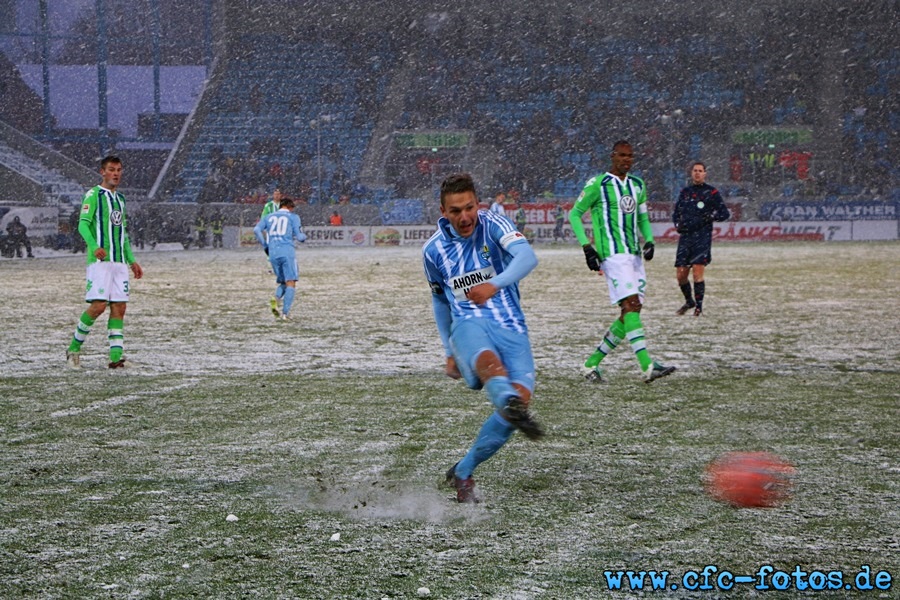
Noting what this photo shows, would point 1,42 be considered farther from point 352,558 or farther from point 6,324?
point 352,558

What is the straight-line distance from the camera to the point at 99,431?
6742 millimetres

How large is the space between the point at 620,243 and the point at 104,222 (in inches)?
196

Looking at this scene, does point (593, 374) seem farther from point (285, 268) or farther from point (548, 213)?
point (548, 213)

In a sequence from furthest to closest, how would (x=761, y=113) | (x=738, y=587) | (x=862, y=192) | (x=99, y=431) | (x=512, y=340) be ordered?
(x=761, y=113)
(x=862, y=192)
(x=99, y=431)
(x=512, y=340)
(x=738, y=587)

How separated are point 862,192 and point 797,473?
44.7 metres

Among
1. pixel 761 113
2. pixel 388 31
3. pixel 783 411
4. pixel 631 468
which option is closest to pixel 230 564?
pixel 631 468

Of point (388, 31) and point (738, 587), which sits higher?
point (388, 31)

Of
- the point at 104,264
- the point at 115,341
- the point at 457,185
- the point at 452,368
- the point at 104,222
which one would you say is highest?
the point at 457,185

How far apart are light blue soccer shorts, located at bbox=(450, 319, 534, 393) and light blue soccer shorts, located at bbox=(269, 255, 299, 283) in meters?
10.3

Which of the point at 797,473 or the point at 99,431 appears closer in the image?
the point at 797,473

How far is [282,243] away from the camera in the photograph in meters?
15.6

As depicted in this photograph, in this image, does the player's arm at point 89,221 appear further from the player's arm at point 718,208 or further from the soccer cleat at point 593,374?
the player's arm at point 718,208

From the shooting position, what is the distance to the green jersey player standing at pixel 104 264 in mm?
9859

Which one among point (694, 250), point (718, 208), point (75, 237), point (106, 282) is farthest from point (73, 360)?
point (75, 237)
